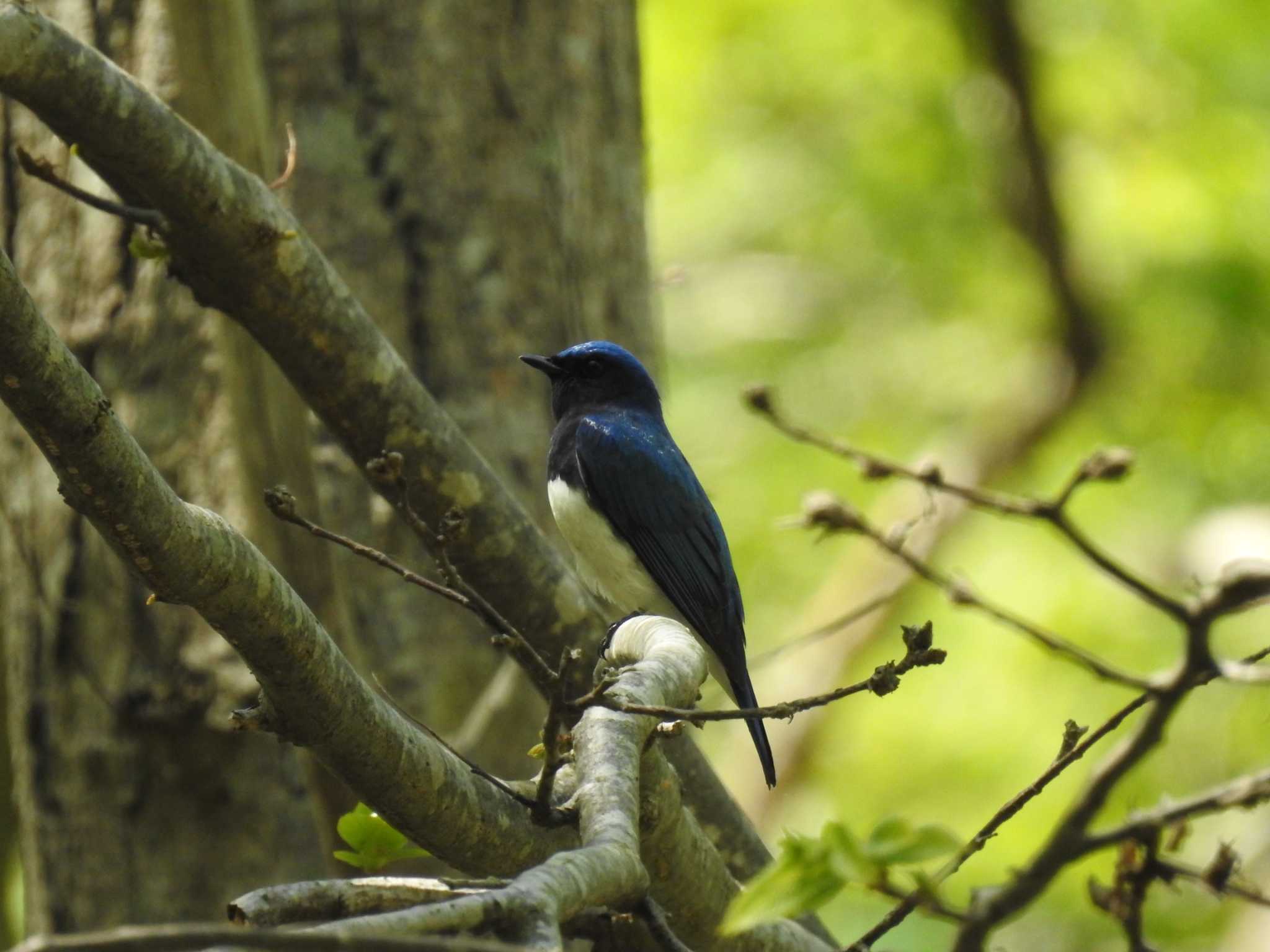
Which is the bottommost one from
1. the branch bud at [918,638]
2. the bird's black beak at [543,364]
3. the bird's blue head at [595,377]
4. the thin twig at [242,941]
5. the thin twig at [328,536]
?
the thin twig at [242,941]

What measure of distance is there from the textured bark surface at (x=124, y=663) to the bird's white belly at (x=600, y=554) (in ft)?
3.86

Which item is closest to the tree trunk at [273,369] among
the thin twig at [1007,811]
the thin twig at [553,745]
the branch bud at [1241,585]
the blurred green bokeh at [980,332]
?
the thin twig at [553,745]

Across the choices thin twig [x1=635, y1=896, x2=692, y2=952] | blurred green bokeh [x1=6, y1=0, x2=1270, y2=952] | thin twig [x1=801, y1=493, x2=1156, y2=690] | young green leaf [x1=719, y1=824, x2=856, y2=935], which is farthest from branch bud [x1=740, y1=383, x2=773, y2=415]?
blurred green bokeh [x1=6, y1=0, x2=1270, y2=952]

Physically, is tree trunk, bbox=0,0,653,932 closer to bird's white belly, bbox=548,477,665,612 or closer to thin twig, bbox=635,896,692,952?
bird's white belly, bbox=548,477,665,612

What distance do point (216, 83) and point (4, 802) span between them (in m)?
3.34

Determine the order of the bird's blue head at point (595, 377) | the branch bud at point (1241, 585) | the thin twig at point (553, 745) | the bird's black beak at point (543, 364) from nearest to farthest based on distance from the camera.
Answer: the branch bud at point (1241, 585) → the thin twig at point (553, 745) → the bird's black beak at point (543, 364) → the bird's blue head at point (595, 377)

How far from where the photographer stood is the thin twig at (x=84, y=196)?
10.0ft

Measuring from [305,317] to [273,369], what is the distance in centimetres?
47

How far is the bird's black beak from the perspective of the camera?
4.88 metres

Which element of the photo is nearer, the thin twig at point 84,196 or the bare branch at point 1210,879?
the bare branch at point 1210,879

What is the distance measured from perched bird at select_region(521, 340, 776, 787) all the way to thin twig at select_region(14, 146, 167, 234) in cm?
179

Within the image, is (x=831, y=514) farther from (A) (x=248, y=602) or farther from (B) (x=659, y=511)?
(B) (x=659, y=511)

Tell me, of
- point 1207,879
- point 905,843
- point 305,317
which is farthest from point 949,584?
point 305,317

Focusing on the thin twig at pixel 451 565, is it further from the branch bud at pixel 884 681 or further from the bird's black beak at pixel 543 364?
the bird's black beak at pixel 543 364
